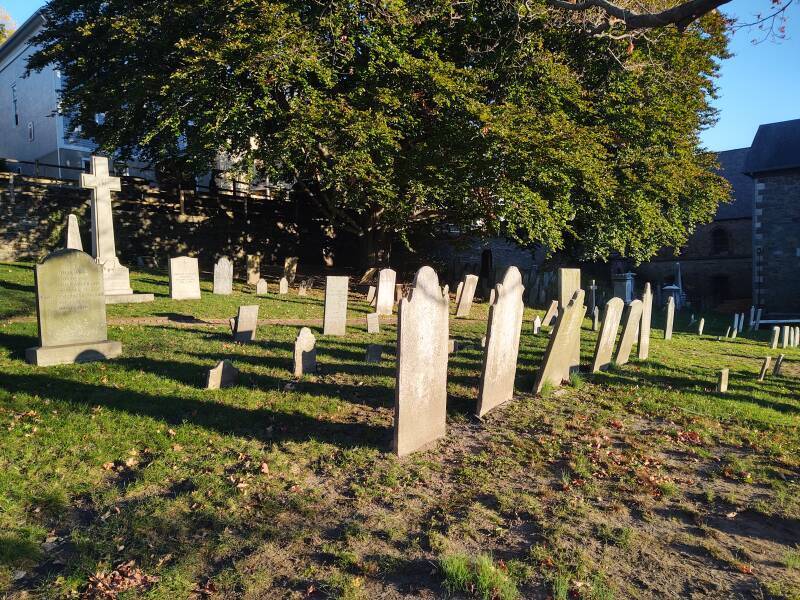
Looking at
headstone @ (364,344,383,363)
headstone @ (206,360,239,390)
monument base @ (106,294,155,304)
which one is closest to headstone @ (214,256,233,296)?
monument base @ (106,294,155,304)

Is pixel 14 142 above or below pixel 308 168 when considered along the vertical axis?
above

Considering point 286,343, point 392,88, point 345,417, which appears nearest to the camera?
point 345,417

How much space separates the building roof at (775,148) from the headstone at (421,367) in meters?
32.1

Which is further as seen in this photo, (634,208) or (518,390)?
(634,208)

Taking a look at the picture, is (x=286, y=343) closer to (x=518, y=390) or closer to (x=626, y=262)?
(x=518, y=390)

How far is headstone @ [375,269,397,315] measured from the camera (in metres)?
14.6

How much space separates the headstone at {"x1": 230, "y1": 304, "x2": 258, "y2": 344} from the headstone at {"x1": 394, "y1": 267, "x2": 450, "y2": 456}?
496 cm

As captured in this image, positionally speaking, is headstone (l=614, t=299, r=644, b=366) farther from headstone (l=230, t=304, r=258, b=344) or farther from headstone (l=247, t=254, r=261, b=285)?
headstone (l=247, t=254, r=261, b=285)

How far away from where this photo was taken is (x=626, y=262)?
40156 millimetres

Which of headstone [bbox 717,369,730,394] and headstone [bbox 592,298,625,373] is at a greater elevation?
headstone [bbox 592,298,625,373]

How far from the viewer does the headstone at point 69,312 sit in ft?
24.3

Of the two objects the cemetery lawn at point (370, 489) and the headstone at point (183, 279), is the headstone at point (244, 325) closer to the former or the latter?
the cemetery lawn at point (370, 489)

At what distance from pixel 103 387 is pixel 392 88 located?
12781 millimetres

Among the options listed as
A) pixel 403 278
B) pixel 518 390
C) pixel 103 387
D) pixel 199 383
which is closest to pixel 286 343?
pixel 199 383
